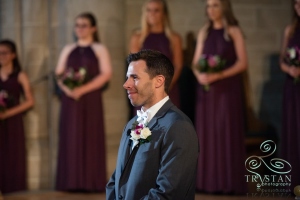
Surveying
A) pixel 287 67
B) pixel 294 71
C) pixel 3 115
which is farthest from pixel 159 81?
pixel 3 115

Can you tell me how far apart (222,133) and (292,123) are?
872mm

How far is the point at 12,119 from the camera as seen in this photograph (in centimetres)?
857

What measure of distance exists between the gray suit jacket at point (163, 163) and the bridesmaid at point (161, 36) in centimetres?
492

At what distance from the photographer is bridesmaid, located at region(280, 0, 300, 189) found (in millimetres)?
6900

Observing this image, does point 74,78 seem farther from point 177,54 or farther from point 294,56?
point 294,56

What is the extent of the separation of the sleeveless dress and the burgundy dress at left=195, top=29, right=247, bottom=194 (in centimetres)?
272

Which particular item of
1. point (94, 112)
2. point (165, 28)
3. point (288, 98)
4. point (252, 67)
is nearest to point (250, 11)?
point (252, 67)

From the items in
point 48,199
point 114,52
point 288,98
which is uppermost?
point 114,52

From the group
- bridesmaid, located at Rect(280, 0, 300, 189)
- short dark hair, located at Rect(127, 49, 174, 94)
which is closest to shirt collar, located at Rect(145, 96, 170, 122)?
short dark hair, located at Rect(127, 49, 174, 94)

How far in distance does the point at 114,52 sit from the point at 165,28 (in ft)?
3.36

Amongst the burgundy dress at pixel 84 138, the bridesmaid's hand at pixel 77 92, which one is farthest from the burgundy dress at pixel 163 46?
the bridesmaid's hand at pixel 77 92

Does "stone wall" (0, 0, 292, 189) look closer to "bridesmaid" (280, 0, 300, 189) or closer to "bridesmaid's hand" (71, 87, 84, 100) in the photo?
"bridesmaid's hand" (71, 87, 84, 100)

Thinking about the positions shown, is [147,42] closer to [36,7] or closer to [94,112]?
[94,112]

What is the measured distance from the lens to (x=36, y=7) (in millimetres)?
8969
